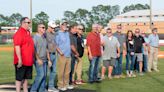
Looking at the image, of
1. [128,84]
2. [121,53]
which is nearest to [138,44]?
[121,53]

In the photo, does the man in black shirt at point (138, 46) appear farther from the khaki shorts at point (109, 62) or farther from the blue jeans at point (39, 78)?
the blue jeans at point (39, 78)

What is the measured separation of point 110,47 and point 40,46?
181 inches

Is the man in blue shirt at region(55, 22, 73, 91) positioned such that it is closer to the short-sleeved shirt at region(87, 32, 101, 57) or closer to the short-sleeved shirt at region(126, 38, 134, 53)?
the short-sleeved shirt at region(87, 32, 101, 57)

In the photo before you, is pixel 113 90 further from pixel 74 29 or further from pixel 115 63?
pixel 115 63

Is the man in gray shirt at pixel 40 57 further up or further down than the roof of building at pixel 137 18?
further down

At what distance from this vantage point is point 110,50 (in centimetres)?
1427

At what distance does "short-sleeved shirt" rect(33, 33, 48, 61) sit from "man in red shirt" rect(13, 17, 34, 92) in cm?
75

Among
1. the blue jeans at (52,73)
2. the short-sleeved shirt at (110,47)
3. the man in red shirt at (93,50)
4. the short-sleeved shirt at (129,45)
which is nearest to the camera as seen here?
the blue jeans at (52,73)

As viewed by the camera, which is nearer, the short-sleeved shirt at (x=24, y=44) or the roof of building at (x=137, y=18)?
the short-sleeved shirt at (x=24, y=44)

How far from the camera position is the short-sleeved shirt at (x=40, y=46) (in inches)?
399

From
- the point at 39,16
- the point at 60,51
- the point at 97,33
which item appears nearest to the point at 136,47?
the point at 97,33

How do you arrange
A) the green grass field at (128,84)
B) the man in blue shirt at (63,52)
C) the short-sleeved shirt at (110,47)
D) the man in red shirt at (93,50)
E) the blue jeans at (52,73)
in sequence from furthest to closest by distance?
the short-sleeved shirt at (110,47), the man in red shirt at (93,50), the green grass field at (128,84), the man in blue shirt at (63,52), the blue jeans at (52,73)

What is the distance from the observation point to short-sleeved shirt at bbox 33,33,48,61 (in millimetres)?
10125

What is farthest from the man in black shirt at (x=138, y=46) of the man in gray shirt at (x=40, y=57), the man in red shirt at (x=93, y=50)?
the man in gray shirt at (x=40, y=57)
